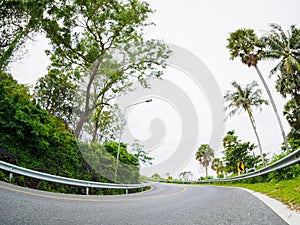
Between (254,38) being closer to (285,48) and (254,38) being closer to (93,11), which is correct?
(285,48)

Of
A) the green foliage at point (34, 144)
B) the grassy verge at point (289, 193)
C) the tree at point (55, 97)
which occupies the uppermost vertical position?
the tree at point (55, 97)

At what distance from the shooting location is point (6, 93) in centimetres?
1050

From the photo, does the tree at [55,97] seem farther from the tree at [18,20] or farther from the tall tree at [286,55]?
the tall tree at [286,55]

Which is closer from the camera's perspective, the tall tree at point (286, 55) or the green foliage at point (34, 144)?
the green foliage at point (34, 144)

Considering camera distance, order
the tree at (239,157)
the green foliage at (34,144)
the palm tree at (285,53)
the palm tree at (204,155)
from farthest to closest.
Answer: the palm tree at (204,155) < the tree at (239,157) < the palm tree at (285,53) < the green foliage at (34,144)

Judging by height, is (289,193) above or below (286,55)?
below

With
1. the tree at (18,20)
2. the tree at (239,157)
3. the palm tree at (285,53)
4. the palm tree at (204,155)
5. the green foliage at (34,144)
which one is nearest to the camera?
the green foliage at (34,144)

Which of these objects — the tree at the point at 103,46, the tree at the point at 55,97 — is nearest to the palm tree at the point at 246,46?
the tree at the point at 103,46

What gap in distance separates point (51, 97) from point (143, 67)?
516 inches

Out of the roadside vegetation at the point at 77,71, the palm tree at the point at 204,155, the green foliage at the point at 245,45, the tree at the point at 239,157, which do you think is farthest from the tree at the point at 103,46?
the palm tree at the point at 204,155

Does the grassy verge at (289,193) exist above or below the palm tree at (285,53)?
below

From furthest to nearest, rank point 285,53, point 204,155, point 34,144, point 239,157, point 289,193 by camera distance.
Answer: point 204,155, point 239,157, point 285,53, point 34,144, point 289,193

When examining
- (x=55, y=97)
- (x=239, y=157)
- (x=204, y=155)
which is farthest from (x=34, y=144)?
(x=204, y=155)

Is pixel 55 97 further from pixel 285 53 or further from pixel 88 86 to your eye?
pixel 285 53
